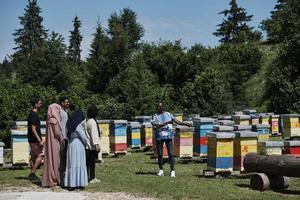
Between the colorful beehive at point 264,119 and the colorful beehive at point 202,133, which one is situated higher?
the colorful beehive at point 264,119

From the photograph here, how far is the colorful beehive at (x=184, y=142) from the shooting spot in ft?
56.6

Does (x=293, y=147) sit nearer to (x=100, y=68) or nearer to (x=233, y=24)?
(x=100, y=68)

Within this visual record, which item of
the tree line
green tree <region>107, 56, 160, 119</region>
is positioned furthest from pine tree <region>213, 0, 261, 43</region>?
green tree <region>107, 56, 160, 119</region>

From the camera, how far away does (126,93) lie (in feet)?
110

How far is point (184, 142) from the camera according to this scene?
17.4 metres

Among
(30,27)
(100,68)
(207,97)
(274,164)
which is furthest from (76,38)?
(274,164)

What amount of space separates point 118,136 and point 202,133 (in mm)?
3983

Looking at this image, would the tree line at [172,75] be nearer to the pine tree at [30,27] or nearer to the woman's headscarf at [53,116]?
the woman's headscarf at [53,116]

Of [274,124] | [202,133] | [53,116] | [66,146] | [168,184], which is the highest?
[53,116]

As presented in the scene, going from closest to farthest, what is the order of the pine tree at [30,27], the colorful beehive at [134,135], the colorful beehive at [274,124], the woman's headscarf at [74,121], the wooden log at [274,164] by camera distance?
the wooden log at [274,164] < the woman's headscarf at [74,121] < the colorful beehive at [134,135] < the colorful beehive at [274,124] < the pine tree at [30,27]

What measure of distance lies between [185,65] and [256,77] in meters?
6.81

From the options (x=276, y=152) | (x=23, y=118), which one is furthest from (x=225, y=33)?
(x=276, y=152)

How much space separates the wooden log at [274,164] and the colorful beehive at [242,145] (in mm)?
1154

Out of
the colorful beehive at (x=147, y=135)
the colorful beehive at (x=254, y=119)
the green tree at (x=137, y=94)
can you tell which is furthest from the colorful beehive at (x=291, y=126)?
the green tree at (x=137, y=94)
